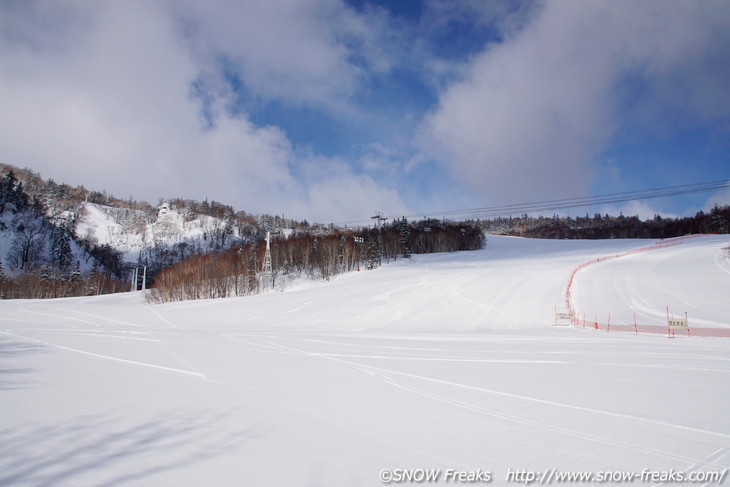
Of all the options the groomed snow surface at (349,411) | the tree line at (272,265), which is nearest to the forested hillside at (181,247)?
the tree line at (272,265)

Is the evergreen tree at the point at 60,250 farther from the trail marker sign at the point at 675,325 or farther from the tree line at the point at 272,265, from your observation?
the trail marker sign at the point at 675,325

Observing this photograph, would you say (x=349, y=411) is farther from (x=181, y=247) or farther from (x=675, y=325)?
(x=181, y=247)

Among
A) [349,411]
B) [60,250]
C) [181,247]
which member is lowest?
[349,411]

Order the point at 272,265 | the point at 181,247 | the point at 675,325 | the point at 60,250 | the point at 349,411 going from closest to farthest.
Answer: the point at 349,411 < the point at 675,325 < the point at 272,265 < the point at 60,250 < the point at 181,247

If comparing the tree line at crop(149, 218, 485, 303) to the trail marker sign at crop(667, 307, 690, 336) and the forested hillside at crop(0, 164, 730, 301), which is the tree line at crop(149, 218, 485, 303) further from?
the trail marker sign at crop(667, 307, 690, 336)

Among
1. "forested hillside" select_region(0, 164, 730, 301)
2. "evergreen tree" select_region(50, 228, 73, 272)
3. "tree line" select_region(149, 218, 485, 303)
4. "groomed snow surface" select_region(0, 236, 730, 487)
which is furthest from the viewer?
"evergreen tree" select_region(50, 228, 73, 272)

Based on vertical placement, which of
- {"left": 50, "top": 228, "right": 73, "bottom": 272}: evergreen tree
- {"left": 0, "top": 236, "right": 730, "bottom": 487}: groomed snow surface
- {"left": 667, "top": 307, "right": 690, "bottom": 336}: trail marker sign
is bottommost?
{"left": 667, "top": 307, "right": 690, "bottom": 336}: trail marker sign

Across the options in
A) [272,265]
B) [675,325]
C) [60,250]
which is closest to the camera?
[675,325]

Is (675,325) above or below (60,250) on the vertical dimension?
below

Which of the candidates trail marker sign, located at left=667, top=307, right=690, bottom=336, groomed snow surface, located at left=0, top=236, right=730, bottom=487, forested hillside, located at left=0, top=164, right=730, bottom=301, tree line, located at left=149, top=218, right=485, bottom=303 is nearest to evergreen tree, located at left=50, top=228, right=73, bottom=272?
forested hillside, located at left=0, top=164, right=730, bottom=301

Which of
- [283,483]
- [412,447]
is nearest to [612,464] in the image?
[412,447]

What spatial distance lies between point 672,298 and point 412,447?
31687mm

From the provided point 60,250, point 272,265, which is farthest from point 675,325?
point 60,250

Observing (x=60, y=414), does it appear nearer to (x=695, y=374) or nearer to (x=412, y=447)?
(x=412, y=447)
